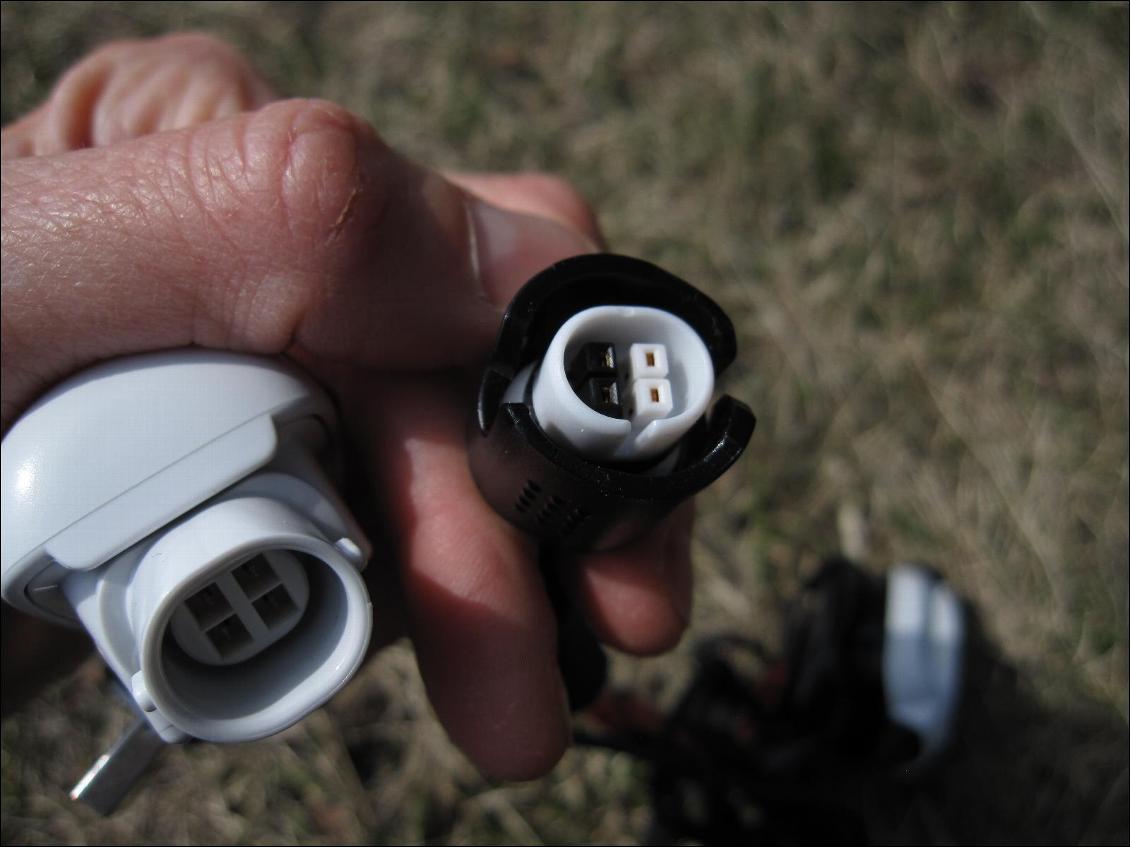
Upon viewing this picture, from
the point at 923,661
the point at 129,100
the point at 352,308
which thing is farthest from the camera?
the point at 923,661

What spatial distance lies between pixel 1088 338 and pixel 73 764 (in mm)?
1902

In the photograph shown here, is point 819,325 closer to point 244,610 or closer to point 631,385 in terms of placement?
point 631,385

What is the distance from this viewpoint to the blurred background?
147 cm

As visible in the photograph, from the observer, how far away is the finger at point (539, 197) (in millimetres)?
1352

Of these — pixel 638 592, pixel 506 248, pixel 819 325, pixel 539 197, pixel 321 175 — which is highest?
pixel 321 175

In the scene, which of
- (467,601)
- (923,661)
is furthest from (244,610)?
(923,661)

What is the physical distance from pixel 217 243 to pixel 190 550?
32 cm

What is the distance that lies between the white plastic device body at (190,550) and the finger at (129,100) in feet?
1.83

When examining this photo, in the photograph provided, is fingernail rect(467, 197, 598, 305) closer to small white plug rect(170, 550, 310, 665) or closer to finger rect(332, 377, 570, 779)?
finger rect(332, 377, 570, 779)

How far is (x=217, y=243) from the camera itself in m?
0.89

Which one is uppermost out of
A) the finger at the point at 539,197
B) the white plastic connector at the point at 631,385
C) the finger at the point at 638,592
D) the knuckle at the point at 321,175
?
the knuckle at the point at 321,175

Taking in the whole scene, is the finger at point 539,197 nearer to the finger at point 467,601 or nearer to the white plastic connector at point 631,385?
the finger at point 467,601

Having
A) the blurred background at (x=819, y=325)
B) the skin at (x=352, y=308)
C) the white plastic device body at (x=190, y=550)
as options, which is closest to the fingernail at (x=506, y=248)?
the skin at (x=352, y=308)

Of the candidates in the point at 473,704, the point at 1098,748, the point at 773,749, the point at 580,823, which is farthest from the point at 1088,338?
the point at 473,704
